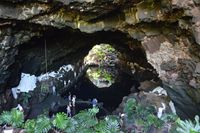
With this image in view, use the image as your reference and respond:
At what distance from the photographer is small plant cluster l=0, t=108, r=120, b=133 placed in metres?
6.71

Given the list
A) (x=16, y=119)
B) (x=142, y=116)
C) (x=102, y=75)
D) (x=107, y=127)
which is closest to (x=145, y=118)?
(x=142, y=116)

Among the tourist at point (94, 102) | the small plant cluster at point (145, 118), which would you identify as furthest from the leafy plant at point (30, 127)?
the tourist at point (94, 102)

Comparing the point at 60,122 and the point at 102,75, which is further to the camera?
the point at 102,75

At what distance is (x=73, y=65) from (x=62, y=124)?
608 centimetres

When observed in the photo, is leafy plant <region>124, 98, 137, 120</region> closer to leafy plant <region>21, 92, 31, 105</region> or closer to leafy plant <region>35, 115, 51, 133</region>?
leafy plant <region>35, 115, 51, 133</region>

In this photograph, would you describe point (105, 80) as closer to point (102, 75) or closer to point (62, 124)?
point (102, 75)

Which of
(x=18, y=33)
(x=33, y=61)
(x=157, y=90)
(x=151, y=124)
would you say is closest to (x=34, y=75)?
(x=33, y=61)

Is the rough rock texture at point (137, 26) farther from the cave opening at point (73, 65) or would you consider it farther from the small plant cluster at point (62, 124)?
the small plant cluster at point (62, 124)

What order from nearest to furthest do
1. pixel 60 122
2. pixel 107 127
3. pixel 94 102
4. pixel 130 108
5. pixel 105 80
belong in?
1. pixel 60 122
2. pixel 107 127
3. pixel 130 108
4. pixel 94 102
5. pixel 105 80

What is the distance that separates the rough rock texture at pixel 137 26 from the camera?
23.5ft

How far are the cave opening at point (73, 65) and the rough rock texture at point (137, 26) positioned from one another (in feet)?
2.25

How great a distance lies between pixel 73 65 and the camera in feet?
41.5

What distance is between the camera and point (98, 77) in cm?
1602

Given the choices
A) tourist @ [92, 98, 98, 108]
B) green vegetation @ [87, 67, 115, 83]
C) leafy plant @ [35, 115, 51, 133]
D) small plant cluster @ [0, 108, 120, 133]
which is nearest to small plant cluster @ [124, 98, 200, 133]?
small plant cluster @ [0, 108, 120, 133]
